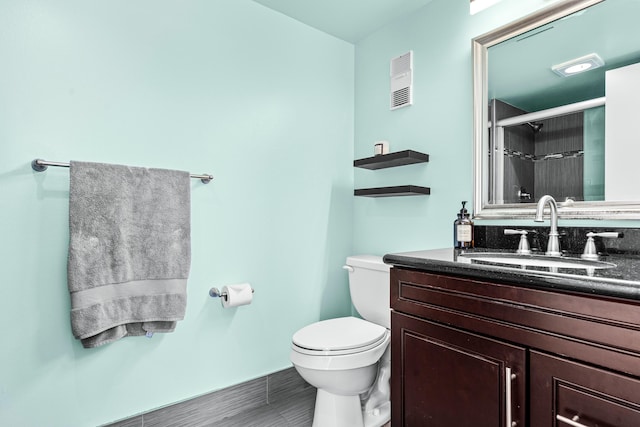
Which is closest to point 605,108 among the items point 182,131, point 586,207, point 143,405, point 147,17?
point 586,207

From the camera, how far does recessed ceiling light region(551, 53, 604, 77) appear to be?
1350 millimetres

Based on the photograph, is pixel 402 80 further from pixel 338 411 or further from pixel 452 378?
pixel 338 411

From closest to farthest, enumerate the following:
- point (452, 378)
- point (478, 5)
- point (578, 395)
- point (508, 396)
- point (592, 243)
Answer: point (578, 395), point (508, 396), point (452, 378), point (592, 243), point (478, 5)

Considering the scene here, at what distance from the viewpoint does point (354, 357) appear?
1516 mm

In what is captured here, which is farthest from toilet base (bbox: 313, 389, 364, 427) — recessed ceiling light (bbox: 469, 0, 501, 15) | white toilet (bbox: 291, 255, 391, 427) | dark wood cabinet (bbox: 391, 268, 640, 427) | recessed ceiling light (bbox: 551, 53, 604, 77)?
recessed ceiling light (bbox: 469, 0, 501, 15)

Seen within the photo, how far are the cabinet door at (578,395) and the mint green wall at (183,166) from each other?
1365mm

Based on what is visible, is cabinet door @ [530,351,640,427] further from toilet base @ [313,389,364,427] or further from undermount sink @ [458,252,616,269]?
toilet base @ [313,389,364,427]

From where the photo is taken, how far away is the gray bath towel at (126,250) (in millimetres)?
1354

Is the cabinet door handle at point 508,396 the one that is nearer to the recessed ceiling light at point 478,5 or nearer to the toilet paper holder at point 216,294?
the toilet paper holder at point 216,294

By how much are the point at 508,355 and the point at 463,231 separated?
27.6 inches

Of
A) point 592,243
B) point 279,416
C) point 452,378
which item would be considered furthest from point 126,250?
point 592,243

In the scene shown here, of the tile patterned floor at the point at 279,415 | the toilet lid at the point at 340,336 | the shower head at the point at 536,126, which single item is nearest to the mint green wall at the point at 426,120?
the shower head at the point at 536,126

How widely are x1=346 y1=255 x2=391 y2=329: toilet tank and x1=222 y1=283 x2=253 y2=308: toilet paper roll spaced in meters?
0.58

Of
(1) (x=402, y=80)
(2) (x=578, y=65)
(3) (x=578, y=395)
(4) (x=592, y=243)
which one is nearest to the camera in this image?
(3) (x=578, y=395)
